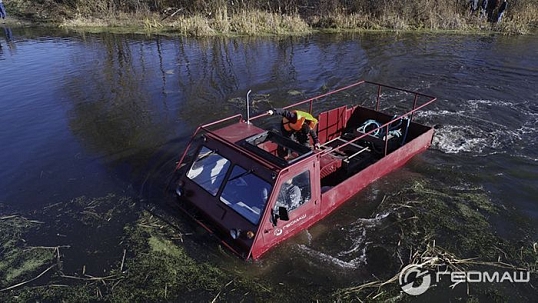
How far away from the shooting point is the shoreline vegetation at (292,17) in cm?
2359

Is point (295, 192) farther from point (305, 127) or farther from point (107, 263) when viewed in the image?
point (107, 263)

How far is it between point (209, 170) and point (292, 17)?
19413mm

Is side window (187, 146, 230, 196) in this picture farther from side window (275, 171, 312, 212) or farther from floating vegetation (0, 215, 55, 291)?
floating vegetation (0, 215, 55, 291)

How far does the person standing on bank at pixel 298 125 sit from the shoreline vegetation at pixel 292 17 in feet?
52.5

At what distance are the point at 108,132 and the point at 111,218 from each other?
4597 millimetres

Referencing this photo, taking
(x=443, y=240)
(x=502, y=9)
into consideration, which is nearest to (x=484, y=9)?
(x=502, y=9)

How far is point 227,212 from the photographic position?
22.9ft

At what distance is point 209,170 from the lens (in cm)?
764

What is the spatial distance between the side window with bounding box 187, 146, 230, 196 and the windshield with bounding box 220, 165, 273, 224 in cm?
26

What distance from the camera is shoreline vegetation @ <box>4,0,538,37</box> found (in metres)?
23.6

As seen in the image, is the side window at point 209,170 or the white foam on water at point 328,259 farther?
the side window at point 209,170

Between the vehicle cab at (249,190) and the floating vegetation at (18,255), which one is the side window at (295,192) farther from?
the floating vegetation at (18,255)

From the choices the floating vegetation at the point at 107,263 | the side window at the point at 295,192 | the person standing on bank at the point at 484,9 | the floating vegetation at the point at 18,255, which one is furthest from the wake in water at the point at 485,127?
the person standing on bank at the point at 484,9

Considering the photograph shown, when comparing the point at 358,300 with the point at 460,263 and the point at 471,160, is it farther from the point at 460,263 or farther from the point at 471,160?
the point at 471,160
